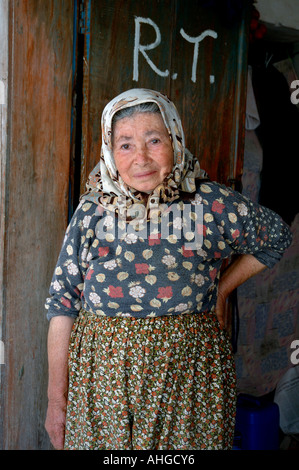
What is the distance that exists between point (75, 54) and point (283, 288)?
2.16 metres

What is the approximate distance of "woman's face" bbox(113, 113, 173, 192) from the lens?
63.1 inches

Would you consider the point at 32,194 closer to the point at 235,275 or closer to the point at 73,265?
the point at 73,265

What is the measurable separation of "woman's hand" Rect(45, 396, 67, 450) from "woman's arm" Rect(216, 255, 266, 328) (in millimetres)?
709

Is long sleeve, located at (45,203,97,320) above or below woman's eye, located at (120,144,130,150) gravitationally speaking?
below

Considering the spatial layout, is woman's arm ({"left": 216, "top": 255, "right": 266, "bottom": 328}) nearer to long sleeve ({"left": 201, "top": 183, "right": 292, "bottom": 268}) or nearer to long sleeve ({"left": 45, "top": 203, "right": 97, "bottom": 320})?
long sleeve ({"left": 201, "top": 183, "right": 292, "bottom": 268})

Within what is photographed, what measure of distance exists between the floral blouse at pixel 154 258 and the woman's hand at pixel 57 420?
1.13 ft

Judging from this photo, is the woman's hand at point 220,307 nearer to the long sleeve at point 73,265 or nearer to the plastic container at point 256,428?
the long sleeve at point 73,265

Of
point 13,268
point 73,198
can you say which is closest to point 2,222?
point 13,268

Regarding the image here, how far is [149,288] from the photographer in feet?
5.21

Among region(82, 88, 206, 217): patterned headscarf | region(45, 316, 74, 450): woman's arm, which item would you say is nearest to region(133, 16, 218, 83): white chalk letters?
region(82, 88, 206, 217): patterned headscarf

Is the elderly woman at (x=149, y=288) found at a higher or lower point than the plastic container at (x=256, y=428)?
higher

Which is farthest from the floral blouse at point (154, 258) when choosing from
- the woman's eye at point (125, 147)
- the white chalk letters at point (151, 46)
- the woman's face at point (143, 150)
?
the white chalk letters at point (151, 46)

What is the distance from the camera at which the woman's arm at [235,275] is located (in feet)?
6.20

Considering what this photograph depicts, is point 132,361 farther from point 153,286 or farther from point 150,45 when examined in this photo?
point 150,45
